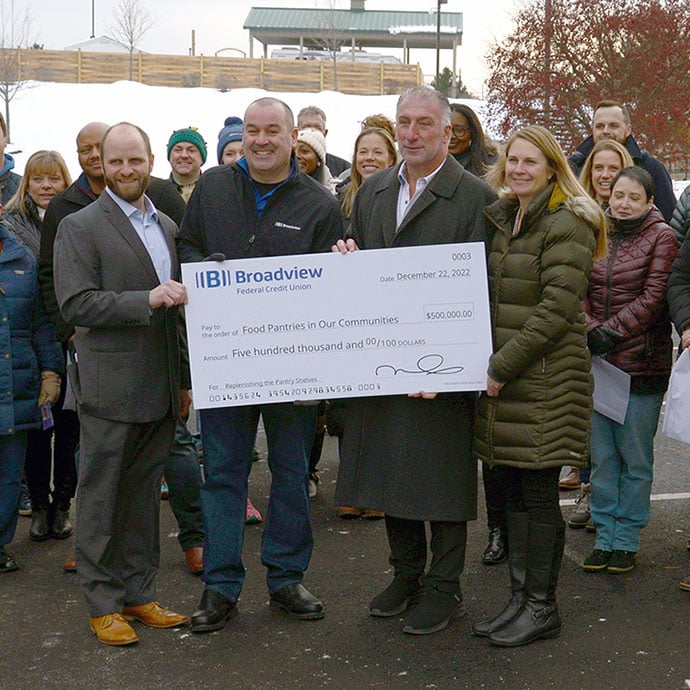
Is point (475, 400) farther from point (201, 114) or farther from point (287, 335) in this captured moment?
point (201, 114)

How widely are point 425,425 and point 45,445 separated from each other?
8.42 feet

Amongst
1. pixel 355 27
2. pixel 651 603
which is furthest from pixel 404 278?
pixel 355 27

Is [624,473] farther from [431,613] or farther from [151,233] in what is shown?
[151,233]

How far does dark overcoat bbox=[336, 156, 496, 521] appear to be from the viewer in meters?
4.54

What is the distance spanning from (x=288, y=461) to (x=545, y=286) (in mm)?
1450

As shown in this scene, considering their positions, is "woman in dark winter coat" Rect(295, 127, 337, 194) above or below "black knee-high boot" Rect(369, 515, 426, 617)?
above

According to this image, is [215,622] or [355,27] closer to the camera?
[215,622]

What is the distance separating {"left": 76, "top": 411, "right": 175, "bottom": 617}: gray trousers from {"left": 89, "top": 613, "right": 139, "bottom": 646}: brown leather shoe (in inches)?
1.3

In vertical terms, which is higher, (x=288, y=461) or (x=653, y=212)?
(x=653, y=212)

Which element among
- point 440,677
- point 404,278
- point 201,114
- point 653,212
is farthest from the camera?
point 201,114

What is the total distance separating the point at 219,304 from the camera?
453 cm

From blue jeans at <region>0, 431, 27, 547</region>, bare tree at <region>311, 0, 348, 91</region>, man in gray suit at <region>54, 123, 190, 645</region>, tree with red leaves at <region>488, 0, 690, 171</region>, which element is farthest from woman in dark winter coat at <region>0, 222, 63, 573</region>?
bare tree at <region>311, 0, 348, 91</region>
